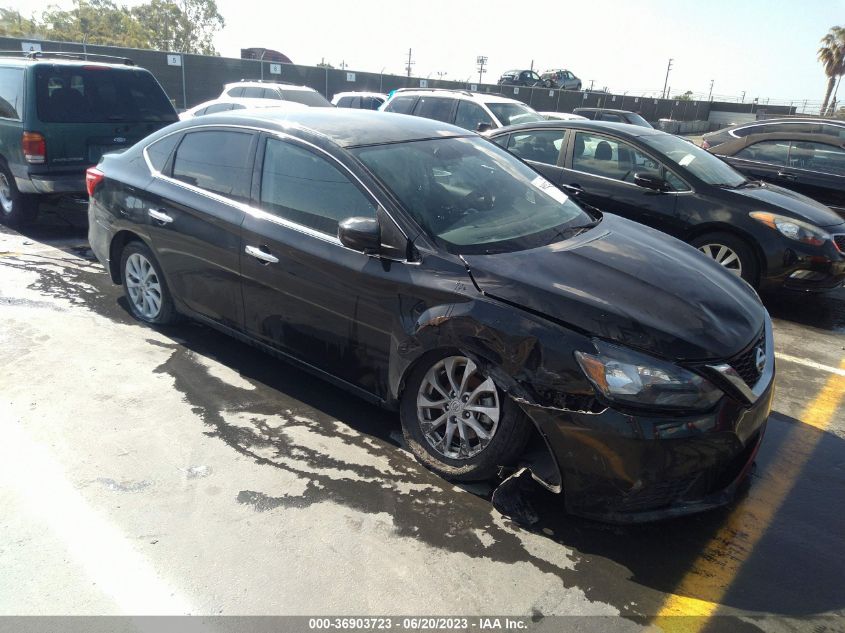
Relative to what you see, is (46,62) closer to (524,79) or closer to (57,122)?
(57,122)

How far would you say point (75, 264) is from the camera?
654 cm

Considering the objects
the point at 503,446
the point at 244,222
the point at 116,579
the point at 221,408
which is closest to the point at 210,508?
the point at 116,579

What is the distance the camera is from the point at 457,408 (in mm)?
3146

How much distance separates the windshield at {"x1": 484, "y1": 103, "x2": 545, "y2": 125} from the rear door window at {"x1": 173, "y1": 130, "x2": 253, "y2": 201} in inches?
303

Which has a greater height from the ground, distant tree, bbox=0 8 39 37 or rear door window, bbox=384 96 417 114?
distant tree, bbox=0 8 39 37

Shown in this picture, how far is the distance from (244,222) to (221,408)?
115cm

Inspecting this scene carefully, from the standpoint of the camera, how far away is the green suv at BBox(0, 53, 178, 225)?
279 inches

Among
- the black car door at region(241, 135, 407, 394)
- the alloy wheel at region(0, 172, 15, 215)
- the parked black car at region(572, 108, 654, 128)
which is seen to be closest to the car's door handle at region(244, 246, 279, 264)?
the black car door at region(241, 135, 407, 394)

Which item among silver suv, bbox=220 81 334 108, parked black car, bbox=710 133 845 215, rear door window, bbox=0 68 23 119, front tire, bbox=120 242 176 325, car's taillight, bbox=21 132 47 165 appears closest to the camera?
front tire, bbox=120 242 176 325

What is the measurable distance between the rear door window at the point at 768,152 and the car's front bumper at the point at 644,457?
6933mm

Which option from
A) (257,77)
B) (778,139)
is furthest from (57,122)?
(257,77)

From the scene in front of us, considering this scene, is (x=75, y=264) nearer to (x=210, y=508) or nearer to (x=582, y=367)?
(x=210, y=508)

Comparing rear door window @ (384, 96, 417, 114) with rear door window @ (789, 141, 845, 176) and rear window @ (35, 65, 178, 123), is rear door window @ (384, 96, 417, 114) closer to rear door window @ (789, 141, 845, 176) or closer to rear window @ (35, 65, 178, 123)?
rear window @ (35, 65, 178, 123)

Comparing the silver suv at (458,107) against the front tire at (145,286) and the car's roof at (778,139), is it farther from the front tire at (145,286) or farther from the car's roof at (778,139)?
the front tire at (145,286)
